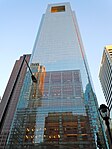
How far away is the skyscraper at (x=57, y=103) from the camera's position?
52812 millimetres

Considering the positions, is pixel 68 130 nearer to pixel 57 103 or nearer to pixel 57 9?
pixel 57 103

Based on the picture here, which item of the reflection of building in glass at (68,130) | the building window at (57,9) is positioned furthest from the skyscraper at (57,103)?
the building window at (57,9)

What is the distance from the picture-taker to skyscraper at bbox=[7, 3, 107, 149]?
5281cm

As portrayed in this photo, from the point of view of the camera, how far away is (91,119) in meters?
56.2

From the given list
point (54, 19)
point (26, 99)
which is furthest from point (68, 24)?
point (26, 99)

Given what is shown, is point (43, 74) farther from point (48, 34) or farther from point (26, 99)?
point (48, 34)

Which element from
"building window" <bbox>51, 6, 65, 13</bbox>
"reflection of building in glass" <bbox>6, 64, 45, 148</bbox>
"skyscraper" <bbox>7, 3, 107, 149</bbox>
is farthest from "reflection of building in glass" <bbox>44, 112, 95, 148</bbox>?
"building window" <bbox>51, 6, 65, 13</bbox>

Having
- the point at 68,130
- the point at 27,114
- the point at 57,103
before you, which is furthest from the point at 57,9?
the point at 68,130

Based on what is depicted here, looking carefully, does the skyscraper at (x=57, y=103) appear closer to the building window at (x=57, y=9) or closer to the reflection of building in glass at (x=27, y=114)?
the reflection of building in glass at (x=27, y=114)

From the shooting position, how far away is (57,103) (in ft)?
209

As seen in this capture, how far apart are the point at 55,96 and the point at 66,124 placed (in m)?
12.7

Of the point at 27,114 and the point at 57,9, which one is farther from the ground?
the point at 57,9

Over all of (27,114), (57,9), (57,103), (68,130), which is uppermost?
(57,9)

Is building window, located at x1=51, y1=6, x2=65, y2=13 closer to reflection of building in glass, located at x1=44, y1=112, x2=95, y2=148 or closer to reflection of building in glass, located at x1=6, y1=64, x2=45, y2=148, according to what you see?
reflection of building in glass, located at x1=6, y1=64, x2=45, y2=148
